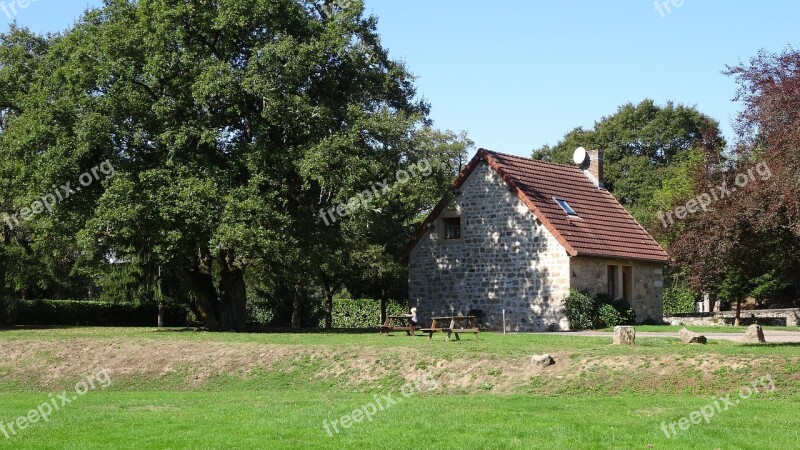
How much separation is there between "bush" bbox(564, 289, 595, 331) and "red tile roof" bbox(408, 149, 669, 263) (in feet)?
4.95

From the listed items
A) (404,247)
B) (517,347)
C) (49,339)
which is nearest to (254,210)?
(49,339)

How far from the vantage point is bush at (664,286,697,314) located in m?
50.4

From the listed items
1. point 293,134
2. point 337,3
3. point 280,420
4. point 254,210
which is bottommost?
point 280,420

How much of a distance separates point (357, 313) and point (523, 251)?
38.6ft

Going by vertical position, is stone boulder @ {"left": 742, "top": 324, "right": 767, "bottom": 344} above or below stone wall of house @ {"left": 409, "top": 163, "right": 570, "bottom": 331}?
below

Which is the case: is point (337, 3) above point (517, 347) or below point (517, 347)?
above

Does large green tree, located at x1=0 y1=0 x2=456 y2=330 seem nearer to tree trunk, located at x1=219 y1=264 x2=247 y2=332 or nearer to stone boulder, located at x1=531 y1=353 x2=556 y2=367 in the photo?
tree trunk, located at x1=219 y1=264 x2=247 y2=332

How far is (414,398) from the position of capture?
17.8m

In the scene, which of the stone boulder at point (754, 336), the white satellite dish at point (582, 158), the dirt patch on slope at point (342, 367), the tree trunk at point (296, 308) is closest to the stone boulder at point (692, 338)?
the stone boulder at point (754, 336)

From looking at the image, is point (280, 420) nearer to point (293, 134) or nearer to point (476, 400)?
point (476, 400)

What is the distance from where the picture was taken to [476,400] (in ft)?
55.5

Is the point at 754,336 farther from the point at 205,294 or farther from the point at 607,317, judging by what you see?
the point at 205,294

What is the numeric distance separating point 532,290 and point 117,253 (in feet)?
48.5

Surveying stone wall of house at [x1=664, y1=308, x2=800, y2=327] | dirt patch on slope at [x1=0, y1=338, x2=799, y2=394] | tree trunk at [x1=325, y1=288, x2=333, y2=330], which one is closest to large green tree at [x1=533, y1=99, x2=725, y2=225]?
stone wall of house at [x1=664, y1=308, x2=800, y2=327]
